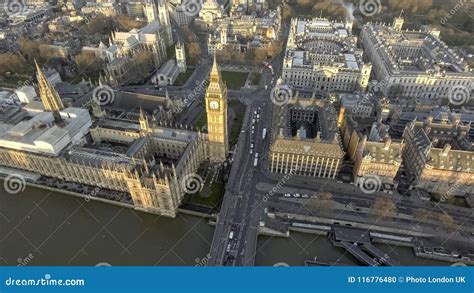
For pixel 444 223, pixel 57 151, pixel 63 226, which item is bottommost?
pixel 63 226

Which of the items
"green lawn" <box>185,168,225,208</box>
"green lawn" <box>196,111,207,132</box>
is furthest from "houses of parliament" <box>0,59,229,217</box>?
"green lawn" <box>196,111,207,132</box>

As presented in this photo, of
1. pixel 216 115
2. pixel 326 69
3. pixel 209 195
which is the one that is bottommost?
pixel 209 195

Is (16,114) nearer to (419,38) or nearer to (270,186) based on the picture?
(270,186)

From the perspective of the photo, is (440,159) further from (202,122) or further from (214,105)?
(202,122)

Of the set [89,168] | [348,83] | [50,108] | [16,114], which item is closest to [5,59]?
[16,114]

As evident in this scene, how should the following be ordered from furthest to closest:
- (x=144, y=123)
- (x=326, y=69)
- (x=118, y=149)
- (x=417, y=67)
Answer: (x=417, y=67) < (x=326, y=69) < (x=118, y=149) < (x=144, y=123)

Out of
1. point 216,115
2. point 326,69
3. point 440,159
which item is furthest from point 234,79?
point 440,159
